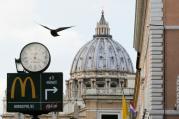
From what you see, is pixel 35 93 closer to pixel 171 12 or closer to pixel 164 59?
pixel 164 59

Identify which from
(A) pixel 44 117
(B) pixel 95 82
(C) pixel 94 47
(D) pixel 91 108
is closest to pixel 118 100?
(D) pixel 91 108

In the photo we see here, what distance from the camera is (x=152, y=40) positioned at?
24.0 meters

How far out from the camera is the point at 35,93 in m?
12.9

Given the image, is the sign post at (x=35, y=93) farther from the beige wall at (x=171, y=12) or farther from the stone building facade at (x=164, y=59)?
the beige wall at (x=171, y=12)

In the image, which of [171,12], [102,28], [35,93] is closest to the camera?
[35,93]

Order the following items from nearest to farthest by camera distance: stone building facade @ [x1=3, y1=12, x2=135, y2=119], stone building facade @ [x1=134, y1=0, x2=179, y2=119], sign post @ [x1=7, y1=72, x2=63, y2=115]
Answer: sign post @ [x1=7, y1=72, x2=63, y2=115], stone building facade @ [x1=134, y1=0, x2=179, y2=119], stone building facade @ [x1=3, y1=12, x2=135, y2=119]

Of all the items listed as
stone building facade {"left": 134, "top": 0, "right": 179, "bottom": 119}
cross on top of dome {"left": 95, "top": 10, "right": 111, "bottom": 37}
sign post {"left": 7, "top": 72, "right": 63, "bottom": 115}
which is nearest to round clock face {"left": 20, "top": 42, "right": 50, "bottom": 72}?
sign post {"left": 7, "top": 72, "right": 63, "bottom": 115}

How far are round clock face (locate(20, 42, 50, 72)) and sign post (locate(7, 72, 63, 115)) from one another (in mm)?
141

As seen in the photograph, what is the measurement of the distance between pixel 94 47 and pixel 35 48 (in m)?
163

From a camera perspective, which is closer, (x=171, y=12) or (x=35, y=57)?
(x=35, y=57)

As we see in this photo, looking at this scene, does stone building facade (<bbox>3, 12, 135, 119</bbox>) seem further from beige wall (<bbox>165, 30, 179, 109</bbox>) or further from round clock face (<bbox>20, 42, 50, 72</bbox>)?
round clock face (<bbox>20, 42, 50, 72</bbox>)

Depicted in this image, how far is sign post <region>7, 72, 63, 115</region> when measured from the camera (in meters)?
12.9

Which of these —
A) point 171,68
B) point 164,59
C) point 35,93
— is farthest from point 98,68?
point 35,93

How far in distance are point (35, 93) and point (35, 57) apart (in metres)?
0.74
